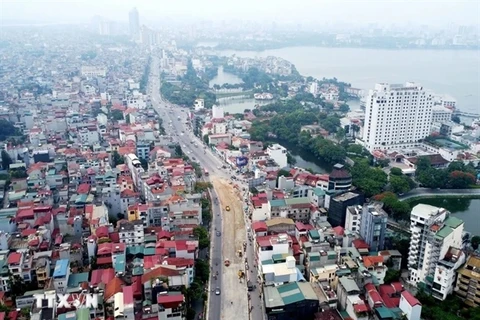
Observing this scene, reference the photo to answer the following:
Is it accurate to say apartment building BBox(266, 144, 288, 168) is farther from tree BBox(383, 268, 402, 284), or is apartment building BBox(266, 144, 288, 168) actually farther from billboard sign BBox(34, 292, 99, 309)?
billboard sign BBox(34, 292, 99, 309)

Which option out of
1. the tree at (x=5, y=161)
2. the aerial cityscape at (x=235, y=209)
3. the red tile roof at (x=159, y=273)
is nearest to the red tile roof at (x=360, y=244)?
the aerial cityscape at (x=235, y=209)

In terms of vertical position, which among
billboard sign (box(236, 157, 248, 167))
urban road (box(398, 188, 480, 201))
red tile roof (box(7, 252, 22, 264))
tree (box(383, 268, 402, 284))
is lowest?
tree (box(383, 268, 402, 284))

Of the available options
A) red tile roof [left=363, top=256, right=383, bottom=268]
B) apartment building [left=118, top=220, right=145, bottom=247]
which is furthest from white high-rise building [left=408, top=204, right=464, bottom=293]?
apartment building [left=118, top=220, right=145, bottom=247]

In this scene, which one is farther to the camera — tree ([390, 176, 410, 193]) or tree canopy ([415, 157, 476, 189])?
tree canopy ([415, 157, 476, 189])

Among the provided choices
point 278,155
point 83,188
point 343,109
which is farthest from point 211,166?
point 343,109

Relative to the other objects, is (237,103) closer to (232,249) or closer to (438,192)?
(438,192)

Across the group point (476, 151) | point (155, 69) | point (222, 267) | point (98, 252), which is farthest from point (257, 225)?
point (155, 69)
